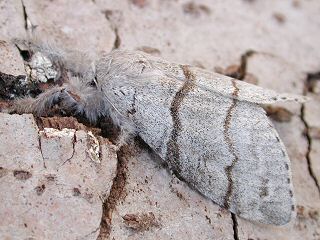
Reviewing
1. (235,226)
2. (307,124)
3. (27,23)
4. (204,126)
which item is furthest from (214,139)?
(27,23)

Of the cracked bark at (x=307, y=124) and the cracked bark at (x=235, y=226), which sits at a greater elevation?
the cracked bark at (x=307, y=124)

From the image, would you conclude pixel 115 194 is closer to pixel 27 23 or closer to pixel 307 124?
pixel 27 23

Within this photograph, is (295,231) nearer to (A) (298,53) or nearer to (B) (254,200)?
(B) (254,200)

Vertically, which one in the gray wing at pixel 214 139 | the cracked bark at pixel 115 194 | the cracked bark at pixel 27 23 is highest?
the cracked bark at pixel 27 23

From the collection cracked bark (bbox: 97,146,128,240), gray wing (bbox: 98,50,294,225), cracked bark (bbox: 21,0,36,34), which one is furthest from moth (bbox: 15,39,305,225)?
cracked bark (bbox: 21,0,36,34)

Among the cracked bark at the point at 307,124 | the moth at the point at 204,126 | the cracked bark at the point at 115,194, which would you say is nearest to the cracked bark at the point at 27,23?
the moth at the point at 204,126

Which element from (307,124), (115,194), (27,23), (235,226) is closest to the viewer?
(115,194)

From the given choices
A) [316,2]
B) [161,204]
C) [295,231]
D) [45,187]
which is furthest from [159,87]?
[316,2]

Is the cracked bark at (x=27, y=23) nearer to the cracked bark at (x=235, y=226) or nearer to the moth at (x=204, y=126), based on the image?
the moth at (x=204, y=126)

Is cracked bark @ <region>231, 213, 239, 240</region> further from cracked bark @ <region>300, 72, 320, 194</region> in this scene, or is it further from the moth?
cracked bark @ <region>300, 72, 320, 194</region>
